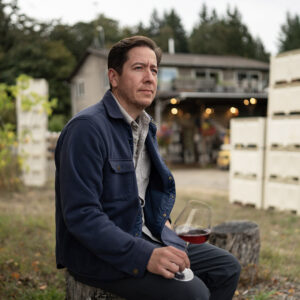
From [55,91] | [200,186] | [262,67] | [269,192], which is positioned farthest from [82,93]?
[269,192]

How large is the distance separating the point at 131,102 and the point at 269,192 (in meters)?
5.02

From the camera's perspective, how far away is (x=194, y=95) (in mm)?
17500

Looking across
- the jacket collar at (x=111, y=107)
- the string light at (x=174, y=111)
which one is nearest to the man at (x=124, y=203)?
the jacket collar at (x=111, y=107)

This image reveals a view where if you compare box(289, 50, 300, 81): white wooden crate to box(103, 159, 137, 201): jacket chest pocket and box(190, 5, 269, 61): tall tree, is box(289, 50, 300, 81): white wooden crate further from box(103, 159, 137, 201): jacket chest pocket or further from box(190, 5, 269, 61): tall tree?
box(190, 5, 269, 61): tall tree

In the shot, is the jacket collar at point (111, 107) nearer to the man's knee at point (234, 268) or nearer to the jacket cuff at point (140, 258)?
the jacket cuff at point (140, 258)

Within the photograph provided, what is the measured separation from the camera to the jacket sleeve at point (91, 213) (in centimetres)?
163

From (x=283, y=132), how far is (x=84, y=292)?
4996mm

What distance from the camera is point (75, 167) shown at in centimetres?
169

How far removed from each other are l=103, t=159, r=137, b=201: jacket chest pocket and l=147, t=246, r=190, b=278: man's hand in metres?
0.33

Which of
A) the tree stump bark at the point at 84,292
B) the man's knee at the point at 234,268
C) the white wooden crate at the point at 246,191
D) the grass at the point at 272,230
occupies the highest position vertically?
the man's knee at the point at 234,268

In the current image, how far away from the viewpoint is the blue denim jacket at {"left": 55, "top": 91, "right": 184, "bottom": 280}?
1.64 m

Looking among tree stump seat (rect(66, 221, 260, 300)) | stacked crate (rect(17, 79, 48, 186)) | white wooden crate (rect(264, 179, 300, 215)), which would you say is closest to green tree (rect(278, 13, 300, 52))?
stacked crate (rect(17, 79, 48, 186))

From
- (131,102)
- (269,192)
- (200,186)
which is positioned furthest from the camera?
(200,186)

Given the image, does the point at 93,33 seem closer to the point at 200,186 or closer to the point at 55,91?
the point at 55,91
